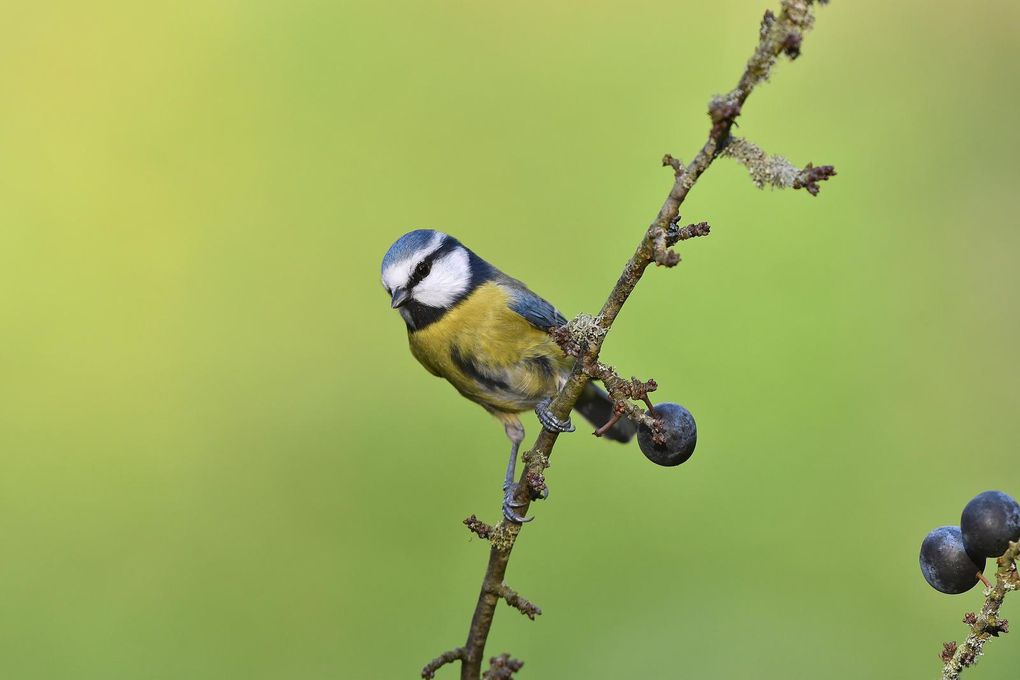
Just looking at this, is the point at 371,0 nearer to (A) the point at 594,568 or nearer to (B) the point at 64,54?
(B) the point at 64,54

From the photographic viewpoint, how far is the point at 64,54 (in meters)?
4.77

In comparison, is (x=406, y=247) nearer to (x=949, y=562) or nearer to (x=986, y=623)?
(x=949, y=562)

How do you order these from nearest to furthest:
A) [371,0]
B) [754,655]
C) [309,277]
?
[754,655] < [309,277] < [371,0]

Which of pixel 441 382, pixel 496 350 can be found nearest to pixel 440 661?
pixel 496 350

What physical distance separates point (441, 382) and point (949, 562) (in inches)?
118

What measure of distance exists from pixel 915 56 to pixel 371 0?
239 cm

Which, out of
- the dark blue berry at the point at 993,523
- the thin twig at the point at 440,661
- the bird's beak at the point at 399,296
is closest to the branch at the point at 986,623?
the dark blue berry at the point at 993,523

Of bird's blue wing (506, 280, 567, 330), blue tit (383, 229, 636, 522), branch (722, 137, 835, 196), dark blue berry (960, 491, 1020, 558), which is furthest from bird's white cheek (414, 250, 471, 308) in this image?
dark blue berry (960, 491, 1020, 558)

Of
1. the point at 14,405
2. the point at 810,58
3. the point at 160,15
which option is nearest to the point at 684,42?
the point at 810,58

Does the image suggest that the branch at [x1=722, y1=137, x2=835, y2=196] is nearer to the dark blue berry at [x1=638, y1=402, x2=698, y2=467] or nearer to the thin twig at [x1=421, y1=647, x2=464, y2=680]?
the dark blue berry at [x1=638, y1=402, x2=698, y2=467]

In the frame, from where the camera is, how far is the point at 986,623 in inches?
47.0

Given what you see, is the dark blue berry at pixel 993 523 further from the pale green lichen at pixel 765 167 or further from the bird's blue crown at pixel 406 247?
the bird's blue crown at pixel 406 247

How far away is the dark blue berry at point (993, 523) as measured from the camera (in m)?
1.26

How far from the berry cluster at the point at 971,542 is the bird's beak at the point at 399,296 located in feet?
5.11
